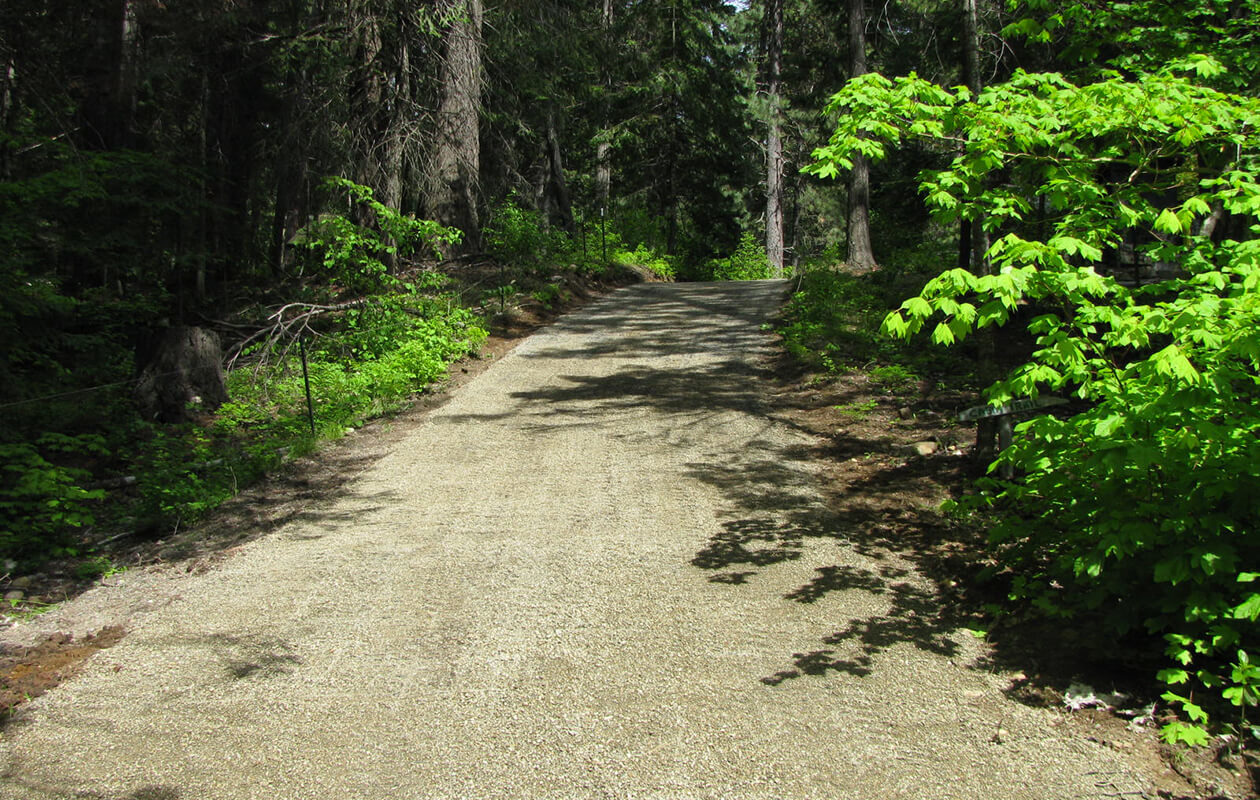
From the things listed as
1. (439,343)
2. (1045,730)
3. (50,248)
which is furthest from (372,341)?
(1045,730)

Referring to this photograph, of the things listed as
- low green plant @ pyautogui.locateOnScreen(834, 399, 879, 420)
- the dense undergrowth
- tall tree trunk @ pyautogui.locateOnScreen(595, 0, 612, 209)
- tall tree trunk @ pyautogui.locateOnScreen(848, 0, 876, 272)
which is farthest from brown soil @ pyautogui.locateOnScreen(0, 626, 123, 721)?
tall tree trunk @ pyautogui.locateOnScreen(595, 0, 612, 209)

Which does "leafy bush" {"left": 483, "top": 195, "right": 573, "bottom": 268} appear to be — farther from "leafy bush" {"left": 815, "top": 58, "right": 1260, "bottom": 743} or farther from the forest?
"leafy bush" {"left": 815, "top": 58, "right": 1260, "bottom": 743}

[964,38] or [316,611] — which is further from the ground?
[964,38]

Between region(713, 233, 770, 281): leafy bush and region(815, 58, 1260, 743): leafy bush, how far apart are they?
74.9 feet

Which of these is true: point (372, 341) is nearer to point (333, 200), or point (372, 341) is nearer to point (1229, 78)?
point (333, 200)

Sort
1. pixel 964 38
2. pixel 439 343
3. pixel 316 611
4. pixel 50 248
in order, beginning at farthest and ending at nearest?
pixel 439 343 → pixel 50 248 → pixel 964 38 → pixel 316 611

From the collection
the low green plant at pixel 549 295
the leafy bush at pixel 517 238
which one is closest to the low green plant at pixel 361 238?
the low green plant at pixel 549 295

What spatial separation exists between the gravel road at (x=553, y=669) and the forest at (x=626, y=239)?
0.86 m

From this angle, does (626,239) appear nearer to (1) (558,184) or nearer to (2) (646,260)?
(2) (646,260)

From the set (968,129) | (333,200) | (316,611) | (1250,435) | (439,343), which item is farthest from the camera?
(333,200)

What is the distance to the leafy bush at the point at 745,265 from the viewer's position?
27.4 m

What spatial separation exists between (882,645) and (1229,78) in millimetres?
5146

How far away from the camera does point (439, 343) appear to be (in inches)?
463

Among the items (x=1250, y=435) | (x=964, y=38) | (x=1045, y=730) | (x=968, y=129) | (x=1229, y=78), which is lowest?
(x=1045, y=730)
